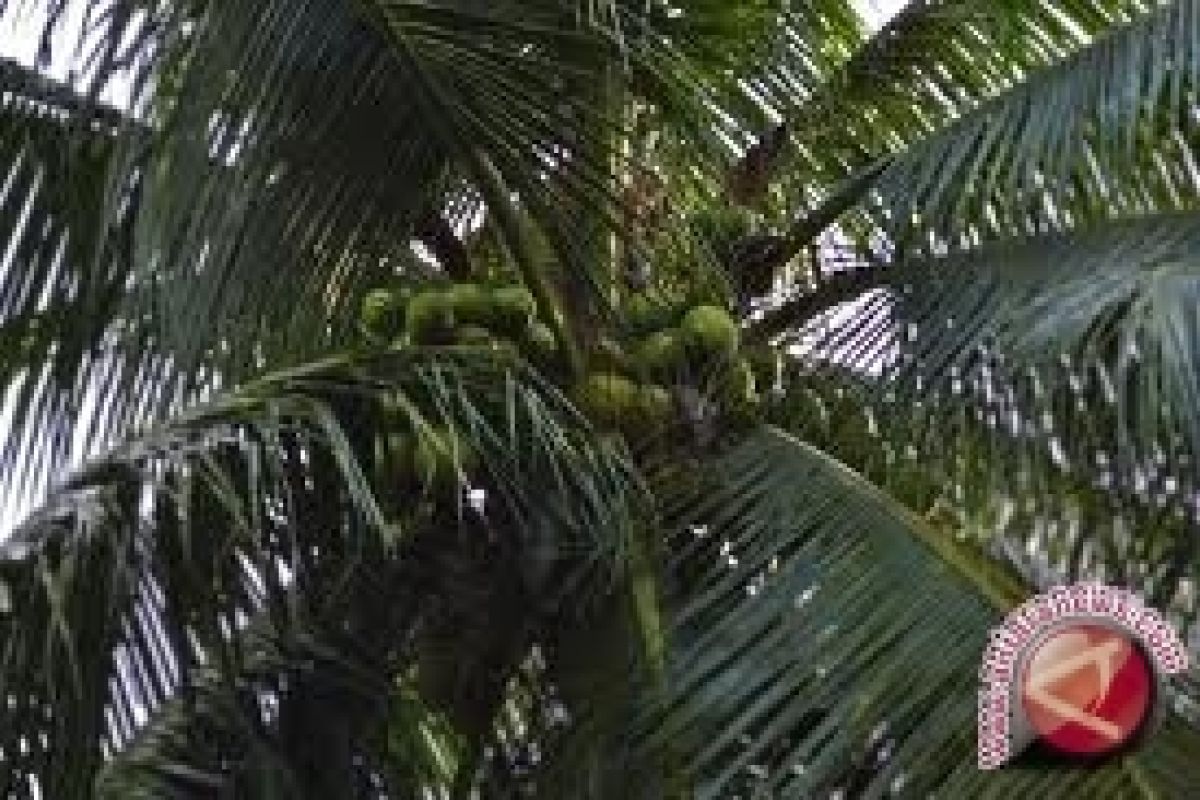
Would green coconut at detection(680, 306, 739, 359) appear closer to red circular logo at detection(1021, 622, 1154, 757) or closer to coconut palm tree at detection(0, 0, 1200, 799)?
coconut palm tree at detection(0, 0, 1200, 799)

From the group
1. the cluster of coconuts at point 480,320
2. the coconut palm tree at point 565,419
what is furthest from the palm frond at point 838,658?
the cluster of coconuts at point 480,320

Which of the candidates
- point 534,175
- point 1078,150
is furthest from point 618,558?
point 1078,150

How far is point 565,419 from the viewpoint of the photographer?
13.3 ft

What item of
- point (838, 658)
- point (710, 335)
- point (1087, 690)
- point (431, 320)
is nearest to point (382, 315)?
point (431, 320)

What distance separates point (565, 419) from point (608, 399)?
6.6 inches

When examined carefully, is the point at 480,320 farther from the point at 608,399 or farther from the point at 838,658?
the point at 838,658

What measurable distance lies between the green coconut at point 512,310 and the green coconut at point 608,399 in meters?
0.12

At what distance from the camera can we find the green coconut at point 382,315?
4.27 m

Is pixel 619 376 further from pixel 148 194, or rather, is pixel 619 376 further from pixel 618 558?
pixel 148 194

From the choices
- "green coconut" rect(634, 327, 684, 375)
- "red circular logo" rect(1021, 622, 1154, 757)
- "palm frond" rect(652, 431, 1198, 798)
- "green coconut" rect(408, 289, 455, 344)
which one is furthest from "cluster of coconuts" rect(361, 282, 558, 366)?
"red circular logo" rect(1021, 622, 1154, 757)

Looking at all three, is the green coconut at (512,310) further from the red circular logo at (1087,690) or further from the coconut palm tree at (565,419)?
the red circular logo at (1087,690)

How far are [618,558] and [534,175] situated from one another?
24.1 inches

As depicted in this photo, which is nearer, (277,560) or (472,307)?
(277,560)

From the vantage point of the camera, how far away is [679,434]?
4.22 m
